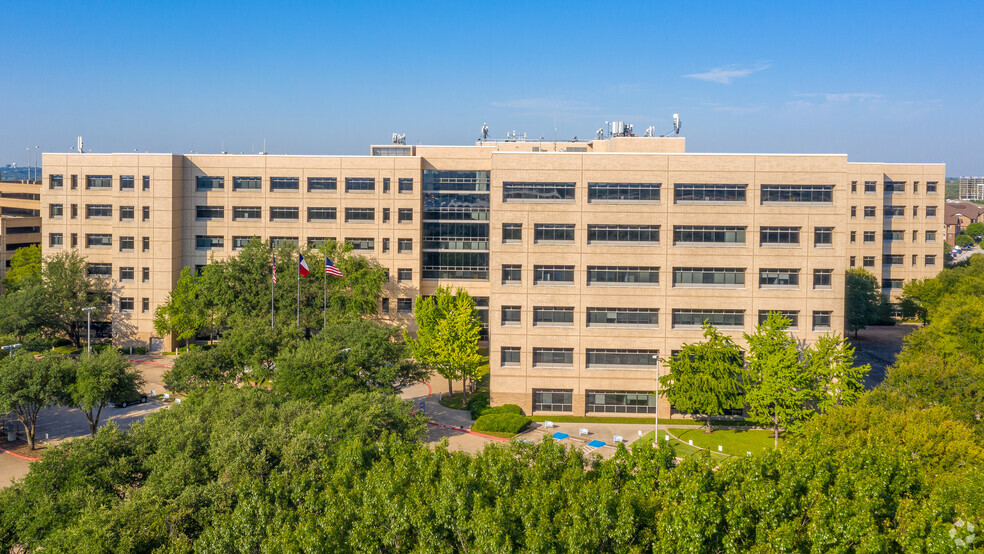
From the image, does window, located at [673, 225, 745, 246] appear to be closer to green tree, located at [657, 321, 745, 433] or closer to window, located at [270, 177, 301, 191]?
green tree, located at [657, 321, 745, 433]

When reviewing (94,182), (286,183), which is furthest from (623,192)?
(94,182)

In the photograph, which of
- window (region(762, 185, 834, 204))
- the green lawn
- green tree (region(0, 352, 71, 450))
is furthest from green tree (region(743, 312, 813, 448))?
green tree (region(0, 352, 71, 450))

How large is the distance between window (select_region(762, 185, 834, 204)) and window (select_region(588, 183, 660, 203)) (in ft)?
28.7

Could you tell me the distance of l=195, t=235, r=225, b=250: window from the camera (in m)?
77.3

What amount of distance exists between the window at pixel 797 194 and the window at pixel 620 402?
1836cm

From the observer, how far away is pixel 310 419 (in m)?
35.8

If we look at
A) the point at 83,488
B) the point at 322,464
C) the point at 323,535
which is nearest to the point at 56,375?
the point at 83,488

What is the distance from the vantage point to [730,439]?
51.4 m

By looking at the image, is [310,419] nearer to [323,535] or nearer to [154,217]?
[323,535]

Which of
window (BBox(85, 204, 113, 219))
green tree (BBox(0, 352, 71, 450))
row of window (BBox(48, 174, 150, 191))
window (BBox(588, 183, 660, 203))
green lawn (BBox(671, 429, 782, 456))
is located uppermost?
row of window (BBox(48, 174, 150, 191))

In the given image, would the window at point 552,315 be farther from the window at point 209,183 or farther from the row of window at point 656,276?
the window at point 209,183

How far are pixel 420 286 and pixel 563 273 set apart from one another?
23812mm

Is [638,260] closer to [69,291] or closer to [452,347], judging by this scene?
[452,347]

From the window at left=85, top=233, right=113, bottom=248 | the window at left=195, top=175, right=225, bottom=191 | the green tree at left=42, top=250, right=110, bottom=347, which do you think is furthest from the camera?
the window at left=85, top=233, right=113, bottom=248
